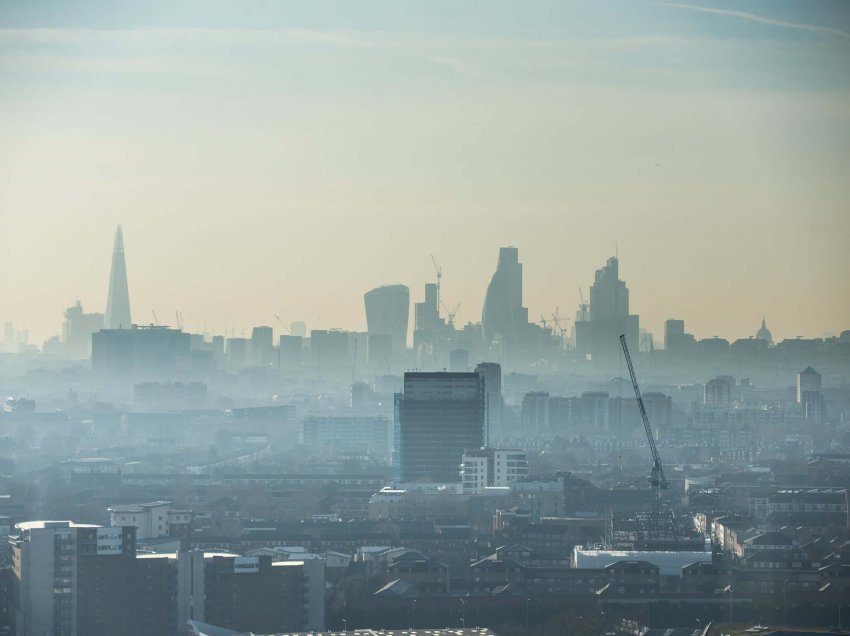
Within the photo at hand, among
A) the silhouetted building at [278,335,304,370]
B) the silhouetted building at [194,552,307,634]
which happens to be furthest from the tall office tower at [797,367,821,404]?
the silhouetted building at [194,552,307,634]

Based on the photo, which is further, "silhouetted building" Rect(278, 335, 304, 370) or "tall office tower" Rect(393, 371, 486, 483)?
"silhouetted building" Rect(278, 335, 304, 370)

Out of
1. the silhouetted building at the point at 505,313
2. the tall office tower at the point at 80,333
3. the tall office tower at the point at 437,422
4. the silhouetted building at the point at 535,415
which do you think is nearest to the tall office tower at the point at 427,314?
the silhouetted building at the point at 505,313

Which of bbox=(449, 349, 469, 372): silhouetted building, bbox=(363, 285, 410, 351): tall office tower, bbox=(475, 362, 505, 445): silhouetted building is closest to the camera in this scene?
bbox=(475, 362, 505, 445): silhouetted building

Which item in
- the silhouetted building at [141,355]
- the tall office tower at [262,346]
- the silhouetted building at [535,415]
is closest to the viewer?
the silhouetted building at [535,415]

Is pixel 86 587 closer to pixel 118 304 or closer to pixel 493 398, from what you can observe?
pixel 493 398

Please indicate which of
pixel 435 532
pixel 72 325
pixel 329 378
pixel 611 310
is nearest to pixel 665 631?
pixel 435 532

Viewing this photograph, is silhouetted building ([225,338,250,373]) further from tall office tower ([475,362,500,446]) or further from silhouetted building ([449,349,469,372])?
tall office tower ([475,362,500,446])

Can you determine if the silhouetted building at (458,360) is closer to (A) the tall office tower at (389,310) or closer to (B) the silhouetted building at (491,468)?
(A) the tall office tower at (389,310)
